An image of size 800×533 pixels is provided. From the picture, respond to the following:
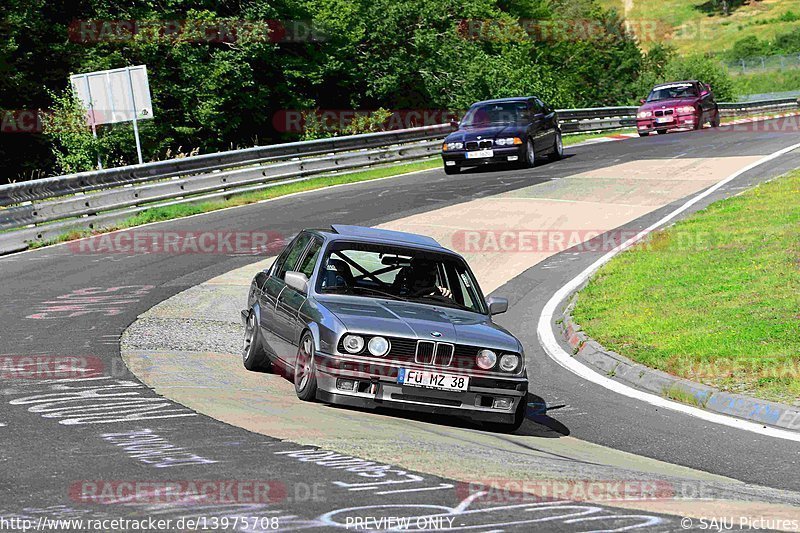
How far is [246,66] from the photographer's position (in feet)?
138

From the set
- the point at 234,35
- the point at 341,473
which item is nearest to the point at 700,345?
the point at 341,473

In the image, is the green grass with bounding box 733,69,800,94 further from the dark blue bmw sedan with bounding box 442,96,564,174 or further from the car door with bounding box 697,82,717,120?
the dark blue bmw sedan with bounding box 442,96,564,174

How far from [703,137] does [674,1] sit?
12405cm

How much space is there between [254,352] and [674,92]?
3241 cm

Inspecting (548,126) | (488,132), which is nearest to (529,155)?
(488,132)

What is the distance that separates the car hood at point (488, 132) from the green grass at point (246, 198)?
2.41 metres

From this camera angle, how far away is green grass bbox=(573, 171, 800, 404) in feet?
33.8

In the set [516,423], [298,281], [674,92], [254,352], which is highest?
[674,92]

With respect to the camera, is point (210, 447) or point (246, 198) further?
point (246, 198)

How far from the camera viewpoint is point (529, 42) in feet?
237

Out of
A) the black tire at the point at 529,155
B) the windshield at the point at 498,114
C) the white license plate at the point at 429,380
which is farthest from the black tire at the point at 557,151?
the white license plate at the point at 429,380

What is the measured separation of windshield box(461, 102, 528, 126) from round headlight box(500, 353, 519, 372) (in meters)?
20.6

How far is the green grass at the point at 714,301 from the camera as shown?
10.3 meters

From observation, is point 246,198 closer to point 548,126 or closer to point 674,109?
point 548,126
